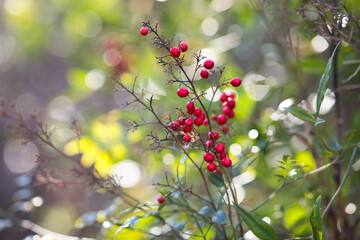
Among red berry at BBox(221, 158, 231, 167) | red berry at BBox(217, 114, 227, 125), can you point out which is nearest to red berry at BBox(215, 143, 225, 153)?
red berry at BBox(221, 158, 231, 167)

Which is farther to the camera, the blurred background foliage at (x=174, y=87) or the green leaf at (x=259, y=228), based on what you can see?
the blurred background foliage at (x=174, y=87)

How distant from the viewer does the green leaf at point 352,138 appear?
1.77 ft

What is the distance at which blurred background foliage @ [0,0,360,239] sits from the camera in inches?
29.4

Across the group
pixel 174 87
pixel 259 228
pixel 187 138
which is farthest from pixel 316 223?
pixel 174 87

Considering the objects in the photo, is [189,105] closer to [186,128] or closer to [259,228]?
[186,128]

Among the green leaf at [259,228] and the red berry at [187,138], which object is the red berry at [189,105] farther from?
the green leaf at [259,228]

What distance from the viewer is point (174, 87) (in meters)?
0.85

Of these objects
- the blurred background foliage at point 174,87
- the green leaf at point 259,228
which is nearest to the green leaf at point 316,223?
the green leaf at point 259,228

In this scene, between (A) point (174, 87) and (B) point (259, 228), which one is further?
Answer: (A) point (174, 87)

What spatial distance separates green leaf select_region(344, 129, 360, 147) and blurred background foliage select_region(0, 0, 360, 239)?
91 millimetres

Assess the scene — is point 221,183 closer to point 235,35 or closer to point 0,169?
point 235,35

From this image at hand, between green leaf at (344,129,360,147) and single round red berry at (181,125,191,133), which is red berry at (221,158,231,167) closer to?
single round red berry at (181,125,191,133)

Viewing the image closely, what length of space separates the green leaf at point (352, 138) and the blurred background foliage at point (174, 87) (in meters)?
0.09

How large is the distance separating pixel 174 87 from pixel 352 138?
411mm
